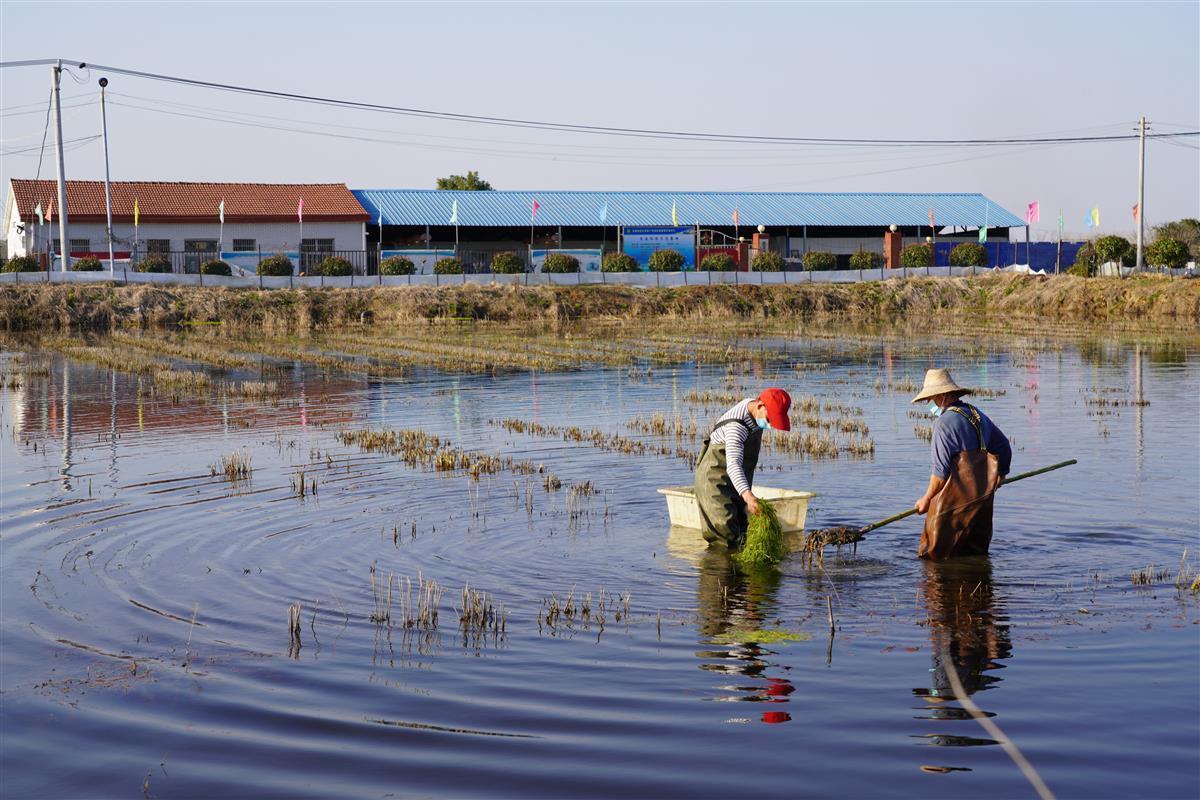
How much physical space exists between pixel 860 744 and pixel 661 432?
12.5m

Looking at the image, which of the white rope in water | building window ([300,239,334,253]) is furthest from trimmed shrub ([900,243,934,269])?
the white rope in water

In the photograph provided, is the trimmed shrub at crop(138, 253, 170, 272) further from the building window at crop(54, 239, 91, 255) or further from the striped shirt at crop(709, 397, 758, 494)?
the striped shirt at crop(709, 397, 758, 494)

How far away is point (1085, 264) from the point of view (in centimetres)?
5950

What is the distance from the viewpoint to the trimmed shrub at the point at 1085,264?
59.1 meters

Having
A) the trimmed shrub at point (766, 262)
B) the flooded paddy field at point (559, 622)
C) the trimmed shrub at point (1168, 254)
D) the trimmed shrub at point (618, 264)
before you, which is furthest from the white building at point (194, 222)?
the flooded paddy field at point (559, 622)

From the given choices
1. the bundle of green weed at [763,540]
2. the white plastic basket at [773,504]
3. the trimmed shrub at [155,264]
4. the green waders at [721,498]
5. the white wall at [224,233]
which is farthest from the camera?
the white wall at [224,233]

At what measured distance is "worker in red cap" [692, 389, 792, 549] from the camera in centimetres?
1056

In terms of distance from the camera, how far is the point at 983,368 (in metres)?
31.2

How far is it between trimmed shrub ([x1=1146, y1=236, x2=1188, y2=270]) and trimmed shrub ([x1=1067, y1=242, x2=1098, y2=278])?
266 centimetres

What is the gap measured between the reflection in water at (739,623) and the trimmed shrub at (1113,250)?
5423 centimetres

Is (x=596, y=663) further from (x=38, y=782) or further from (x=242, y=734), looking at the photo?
(x=38, y=782)

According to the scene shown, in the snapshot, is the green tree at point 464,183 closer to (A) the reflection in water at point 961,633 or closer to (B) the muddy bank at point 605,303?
(B) the muddy bank at point 605,303

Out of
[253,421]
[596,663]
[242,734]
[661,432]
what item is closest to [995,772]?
[596,663]

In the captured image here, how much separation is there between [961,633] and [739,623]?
1.52 meters
